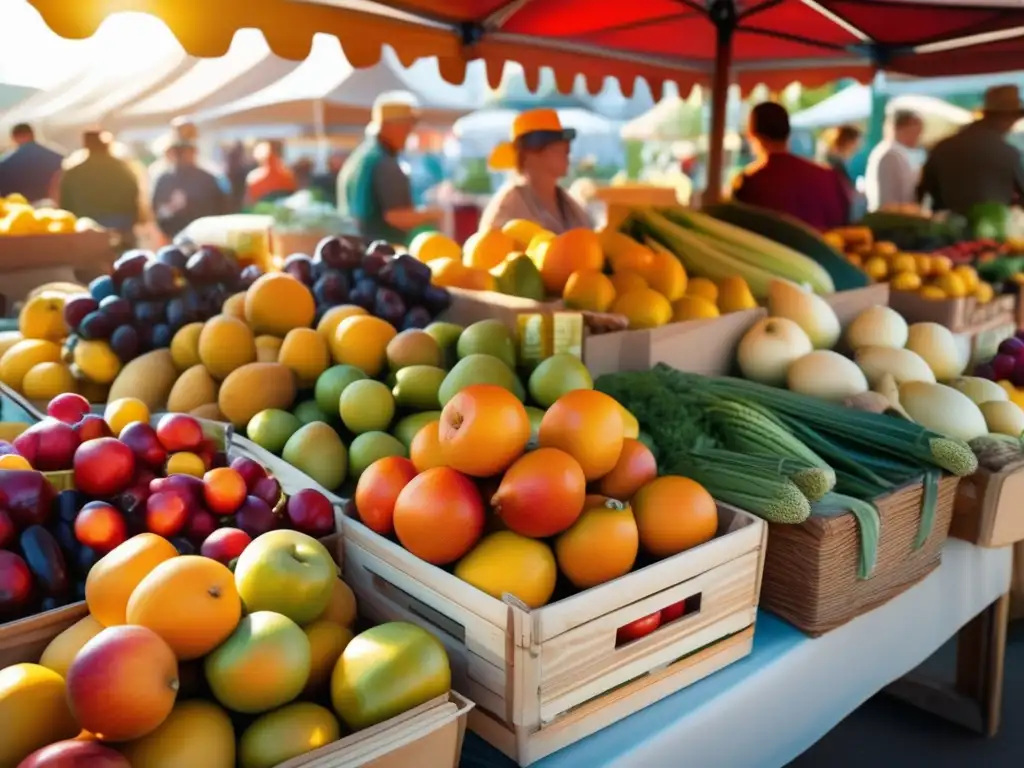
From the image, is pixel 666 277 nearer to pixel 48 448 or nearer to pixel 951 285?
pixel 951 285

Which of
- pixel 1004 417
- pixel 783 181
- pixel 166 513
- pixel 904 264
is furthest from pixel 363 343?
pixel 783 181

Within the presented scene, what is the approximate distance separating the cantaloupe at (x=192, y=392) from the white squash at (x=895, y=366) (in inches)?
66.6

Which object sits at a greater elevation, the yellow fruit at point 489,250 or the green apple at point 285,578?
the yellow fruit at point 489,250

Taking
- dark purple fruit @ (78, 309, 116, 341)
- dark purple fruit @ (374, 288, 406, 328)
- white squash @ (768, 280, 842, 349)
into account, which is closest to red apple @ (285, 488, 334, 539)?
dark purple fruit @ (374, 288, 406, 328)

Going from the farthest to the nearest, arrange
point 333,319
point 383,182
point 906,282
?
point 383,182 → point 906,282 → point 333,319

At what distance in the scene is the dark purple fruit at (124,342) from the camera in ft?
6.89

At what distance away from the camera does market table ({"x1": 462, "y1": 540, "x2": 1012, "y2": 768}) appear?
1229mm

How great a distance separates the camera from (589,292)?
2.27 metres

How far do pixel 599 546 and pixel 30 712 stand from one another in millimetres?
739

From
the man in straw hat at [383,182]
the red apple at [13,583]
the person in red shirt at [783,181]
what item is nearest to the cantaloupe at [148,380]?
the red apple at [13,583]

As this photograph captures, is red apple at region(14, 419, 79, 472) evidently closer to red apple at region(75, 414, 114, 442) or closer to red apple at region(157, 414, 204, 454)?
red apple at region(75, 414, 114, 442)

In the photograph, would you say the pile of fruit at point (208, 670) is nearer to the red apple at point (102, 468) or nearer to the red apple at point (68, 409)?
the red apple at point (102, 468)

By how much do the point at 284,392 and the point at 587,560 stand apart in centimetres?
97

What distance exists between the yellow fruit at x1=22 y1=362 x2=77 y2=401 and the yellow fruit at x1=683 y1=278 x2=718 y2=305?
5.62ft
